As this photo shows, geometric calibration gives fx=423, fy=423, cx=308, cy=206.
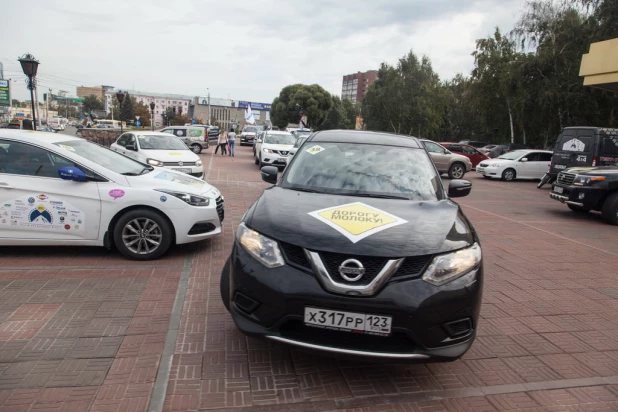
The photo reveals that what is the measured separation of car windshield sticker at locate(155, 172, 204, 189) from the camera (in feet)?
18.7

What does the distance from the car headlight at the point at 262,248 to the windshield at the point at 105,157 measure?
3.18m

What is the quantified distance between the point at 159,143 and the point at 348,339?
11.5 m

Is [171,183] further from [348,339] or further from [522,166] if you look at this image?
[522,166]

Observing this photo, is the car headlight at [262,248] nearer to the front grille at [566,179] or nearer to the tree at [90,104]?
the front grille at [566,179]

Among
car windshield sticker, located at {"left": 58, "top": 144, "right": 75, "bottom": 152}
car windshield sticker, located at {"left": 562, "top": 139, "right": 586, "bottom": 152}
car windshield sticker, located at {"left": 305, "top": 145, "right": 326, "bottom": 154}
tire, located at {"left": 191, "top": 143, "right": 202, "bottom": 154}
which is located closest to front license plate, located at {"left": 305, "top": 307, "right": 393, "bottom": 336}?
car windshield sticker, located at {"left": 305, "top": 145, "right": 326, "bottom": 154}

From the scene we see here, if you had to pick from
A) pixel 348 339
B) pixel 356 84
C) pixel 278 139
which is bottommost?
pixel 348 339

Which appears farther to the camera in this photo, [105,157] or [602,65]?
[602,65]

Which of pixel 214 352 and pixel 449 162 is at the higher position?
pixel 449 162

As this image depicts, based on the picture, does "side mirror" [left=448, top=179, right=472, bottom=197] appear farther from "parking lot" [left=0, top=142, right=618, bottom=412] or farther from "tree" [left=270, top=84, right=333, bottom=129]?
"tree" [left=270, top=84, right=333, bottom=129]

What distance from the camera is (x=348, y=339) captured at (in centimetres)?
263

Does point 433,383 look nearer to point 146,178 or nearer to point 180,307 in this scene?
point 180,307

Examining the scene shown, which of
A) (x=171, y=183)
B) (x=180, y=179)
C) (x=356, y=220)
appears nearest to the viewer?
(x=356, y=220)

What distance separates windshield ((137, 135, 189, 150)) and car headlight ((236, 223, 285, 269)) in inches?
411

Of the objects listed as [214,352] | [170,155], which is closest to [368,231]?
[214,352]
